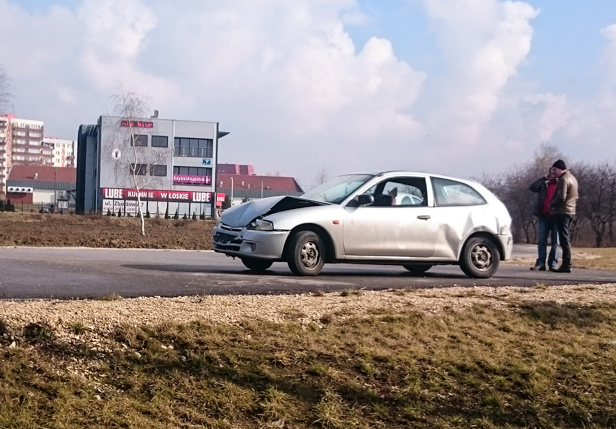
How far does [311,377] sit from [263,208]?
5178 millimetres

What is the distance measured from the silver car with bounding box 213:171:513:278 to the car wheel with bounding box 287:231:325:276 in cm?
1

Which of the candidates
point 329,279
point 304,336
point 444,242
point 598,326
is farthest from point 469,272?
point 304,336

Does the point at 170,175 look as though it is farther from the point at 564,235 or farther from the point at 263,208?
the point at 263,208

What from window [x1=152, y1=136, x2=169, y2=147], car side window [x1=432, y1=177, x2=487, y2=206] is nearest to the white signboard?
window [x1=152, y1=136, x2=169, y2=147]

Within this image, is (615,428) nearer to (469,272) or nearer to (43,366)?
(43,366)

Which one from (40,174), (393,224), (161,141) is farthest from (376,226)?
(40,174)

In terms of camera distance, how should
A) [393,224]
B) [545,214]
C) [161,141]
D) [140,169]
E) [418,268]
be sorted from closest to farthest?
[393,224], [418,268], [545,214], [140,169], [161,141]

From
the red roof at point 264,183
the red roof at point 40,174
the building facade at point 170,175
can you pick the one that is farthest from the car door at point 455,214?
the red roof at point 40,174

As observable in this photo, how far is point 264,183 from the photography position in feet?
379

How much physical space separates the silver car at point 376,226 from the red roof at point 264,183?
10088cm

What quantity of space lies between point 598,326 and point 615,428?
1.98 m

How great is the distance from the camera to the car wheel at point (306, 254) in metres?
9.99

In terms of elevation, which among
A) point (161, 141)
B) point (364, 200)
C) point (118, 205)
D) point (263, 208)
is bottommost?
point (263, 208)

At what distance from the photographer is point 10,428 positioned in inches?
164
